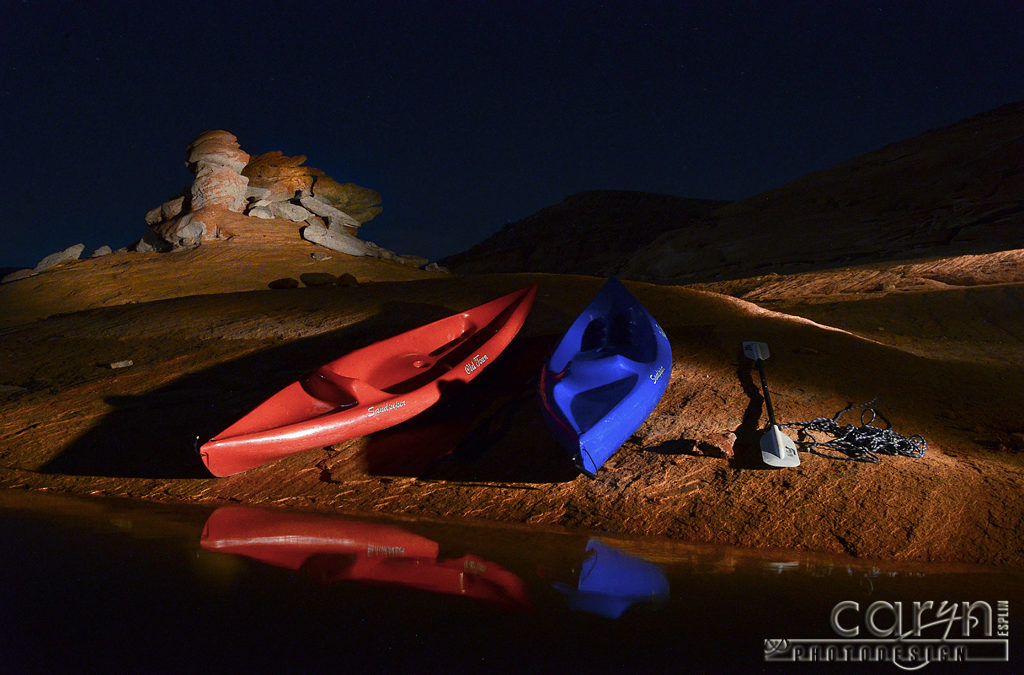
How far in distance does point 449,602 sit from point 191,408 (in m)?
4.16

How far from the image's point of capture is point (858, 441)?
411cm

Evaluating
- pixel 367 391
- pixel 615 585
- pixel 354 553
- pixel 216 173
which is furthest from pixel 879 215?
pixel 216 173

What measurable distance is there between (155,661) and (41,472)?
3.85 meters

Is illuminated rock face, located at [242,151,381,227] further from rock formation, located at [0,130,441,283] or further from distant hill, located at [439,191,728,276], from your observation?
distant hill, located at [439,191,728,276]

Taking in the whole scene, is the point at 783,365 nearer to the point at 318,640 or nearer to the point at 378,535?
the point at 378,535

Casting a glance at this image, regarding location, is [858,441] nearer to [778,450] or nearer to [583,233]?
[778,450]

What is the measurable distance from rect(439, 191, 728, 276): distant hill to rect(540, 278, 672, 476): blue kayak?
71.1 ft

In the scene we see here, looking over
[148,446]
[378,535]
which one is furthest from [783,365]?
[148,446]

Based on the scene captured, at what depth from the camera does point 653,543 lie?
11.1 feet

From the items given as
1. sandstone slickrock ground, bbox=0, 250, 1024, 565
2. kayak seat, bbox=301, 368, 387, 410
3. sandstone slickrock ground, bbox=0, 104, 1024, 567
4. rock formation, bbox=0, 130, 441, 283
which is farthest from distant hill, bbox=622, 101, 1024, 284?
kayak seat, bbox=301, 368, 387, 410

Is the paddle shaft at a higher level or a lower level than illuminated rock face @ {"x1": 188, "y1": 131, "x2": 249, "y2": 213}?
lower

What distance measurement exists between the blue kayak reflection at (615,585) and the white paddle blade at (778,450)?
128cm

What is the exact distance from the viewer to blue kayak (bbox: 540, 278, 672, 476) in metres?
3.91

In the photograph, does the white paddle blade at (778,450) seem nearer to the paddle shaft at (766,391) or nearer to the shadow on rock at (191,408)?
the paddle shaft at (766,391)
